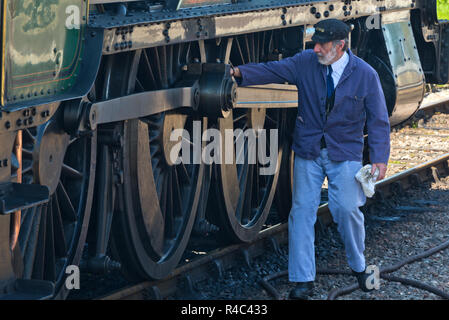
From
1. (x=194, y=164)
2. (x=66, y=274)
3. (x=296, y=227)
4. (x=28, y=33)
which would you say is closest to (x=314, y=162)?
(x=296, y=227)

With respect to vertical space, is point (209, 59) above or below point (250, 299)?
above

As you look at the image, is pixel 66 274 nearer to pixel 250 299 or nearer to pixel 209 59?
pixel 250 299

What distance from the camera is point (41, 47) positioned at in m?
4.68

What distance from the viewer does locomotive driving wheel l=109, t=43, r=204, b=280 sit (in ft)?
19.4

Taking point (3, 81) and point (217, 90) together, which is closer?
point (3, 81)

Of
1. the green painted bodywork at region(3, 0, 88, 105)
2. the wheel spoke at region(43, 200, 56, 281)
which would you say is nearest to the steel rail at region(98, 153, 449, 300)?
the wheel spoke at region(43, 200, 56, 281)

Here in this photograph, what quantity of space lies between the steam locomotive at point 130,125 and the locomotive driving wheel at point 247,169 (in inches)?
0.5

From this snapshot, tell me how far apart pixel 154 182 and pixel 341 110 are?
1338mm

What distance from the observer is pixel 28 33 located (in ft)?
14.9

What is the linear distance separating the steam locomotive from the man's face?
25.8 inches

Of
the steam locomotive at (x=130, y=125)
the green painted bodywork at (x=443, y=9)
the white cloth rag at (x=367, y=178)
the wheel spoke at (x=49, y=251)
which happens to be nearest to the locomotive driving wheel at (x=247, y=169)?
the steam locomotive at (x=130, y=125)

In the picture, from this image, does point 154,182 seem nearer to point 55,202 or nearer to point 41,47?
point 55,202
